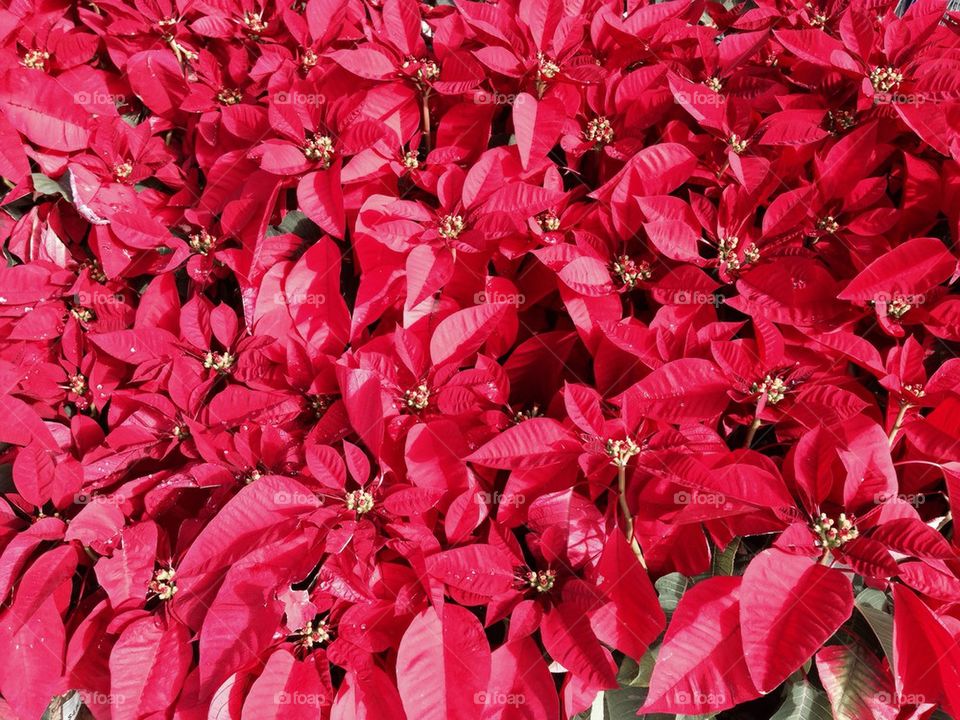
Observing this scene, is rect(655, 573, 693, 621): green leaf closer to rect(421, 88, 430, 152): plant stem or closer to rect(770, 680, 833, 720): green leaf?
rect(770, 680, 833, 720): green leaf

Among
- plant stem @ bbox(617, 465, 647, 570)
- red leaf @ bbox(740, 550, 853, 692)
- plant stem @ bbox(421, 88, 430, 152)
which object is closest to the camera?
red leaf @ bbox(740, 550, 853, 692)

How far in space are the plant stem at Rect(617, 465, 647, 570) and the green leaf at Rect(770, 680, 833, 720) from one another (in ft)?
0.52

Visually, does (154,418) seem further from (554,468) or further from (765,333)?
(765,333)

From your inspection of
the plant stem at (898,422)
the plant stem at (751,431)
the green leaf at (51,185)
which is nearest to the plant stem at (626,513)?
the plant stem at (751,431)

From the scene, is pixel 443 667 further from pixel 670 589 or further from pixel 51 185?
pixel 51 185

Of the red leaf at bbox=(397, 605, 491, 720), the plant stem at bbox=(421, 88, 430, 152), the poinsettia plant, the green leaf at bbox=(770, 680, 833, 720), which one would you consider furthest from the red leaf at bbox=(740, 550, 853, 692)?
the plant stem at bbox=(421, 88, 430, 152)

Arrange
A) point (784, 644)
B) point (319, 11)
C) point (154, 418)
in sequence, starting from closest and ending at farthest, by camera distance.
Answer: point (784, 644), point (154, 418), point (319, 11)

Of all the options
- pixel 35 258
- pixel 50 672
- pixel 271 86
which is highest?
pixel 271 86

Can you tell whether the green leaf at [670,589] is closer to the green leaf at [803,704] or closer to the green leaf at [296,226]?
the green leaf at [803,704]

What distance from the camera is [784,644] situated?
56 centimetres

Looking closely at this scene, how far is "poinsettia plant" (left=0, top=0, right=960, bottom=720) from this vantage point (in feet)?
2.01

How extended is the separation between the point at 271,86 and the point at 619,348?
0.49 m

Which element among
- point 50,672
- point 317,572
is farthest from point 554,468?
point 50,672

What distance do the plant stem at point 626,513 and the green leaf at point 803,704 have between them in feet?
0.52
